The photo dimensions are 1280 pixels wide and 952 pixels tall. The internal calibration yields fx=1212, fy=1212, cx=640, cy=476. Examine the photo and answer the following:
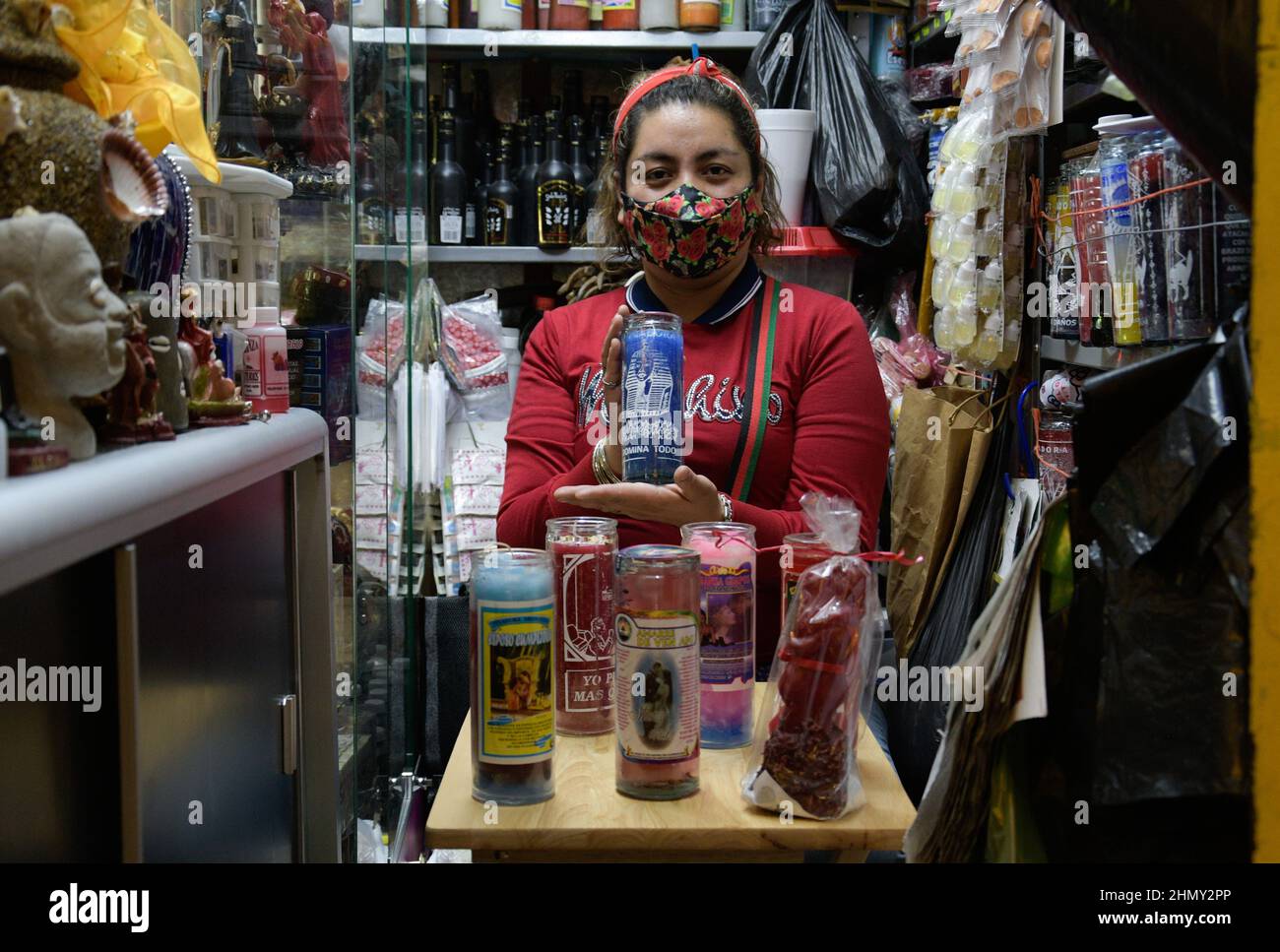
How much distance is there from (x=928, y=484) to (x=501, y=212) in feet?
5.41

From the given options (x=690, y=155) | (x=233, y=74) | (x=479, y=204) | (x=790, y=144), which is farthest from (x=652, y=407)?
(x=479, y=204)

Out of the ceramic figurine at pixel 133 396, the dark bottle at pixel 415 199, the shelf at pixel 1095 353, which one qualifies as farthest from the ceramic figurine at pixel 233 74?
the shelf at pixel 1095 353

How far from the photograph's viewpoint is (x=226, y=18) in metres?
1.80

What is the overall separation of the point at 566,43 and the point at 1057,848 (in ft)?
10.8

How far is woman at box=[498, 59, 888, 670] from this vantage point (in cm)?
208

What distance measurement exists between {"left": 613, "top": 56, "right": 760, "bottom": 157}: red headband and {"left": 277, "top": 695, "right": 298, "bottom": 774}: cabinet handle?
1.31 meters

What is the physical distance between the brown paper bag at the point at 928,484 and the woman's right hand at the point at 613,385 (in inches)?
52.8

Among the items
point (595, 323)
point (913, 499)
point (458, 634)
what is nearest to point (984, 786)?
point (595, 323)

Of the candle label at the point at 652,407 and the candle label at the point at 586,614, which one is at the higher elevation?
the candle label at the point at 652,407

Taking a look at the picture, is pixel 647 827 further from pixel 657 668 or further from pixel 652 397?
pixel 652 397

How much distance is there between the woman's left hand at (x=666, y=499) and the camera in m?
1.67

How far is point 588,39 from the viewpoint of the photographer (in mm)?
3727

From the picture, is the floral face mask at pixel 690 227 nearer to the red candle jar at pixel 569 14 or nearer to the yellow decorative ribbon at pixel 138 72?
the yellow decorative ribbon at pixel 138 72
